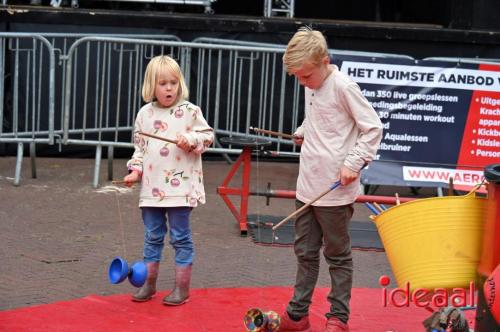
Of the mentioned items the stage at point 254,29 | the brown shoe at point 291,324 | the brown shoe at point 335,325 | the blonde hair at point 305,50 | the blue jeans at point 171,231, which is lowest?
the brown shoe at point 291,324

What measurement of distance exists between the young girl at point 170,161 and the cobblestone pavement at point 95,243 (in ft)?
1.78

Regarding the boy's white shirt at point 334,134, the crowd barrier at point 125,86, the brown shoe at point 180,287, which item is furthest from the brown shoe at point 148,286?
the crowd barrier at point 125,86

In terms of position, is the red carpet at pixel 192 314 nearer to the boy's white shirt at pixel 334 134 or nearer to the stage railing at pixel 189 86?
the boy's white shirt at pixel 334 134

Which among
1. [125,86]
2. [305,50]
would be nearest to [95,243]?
[305,50]

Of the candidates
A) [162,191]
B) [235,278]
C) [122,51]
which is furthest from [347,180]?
[122,51]

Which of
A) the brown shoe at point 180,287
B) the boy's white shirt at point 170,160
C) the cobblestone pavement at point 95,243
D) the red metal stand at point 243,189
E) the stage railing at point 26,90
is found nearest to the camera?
the boy's white shirt at point 170,160

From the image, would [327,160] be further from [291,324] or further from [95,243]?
[95,243]

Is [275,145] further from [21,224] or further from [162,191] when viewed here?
[162,191]

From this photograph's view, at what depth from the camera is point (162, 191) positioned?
19.2ft

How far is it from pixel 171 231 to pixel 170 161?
16.7 inches

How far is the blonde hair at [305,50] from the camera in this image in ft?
16.9

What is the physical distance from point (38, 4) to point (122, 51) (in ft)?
5.67

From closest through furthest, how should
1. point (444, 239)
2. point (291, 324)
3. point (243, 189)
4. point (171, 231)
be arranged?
point (444, 239) → point (291, 324) → point (171, 231) → point (243, 189)

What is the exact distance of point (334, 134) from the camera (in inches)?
209
